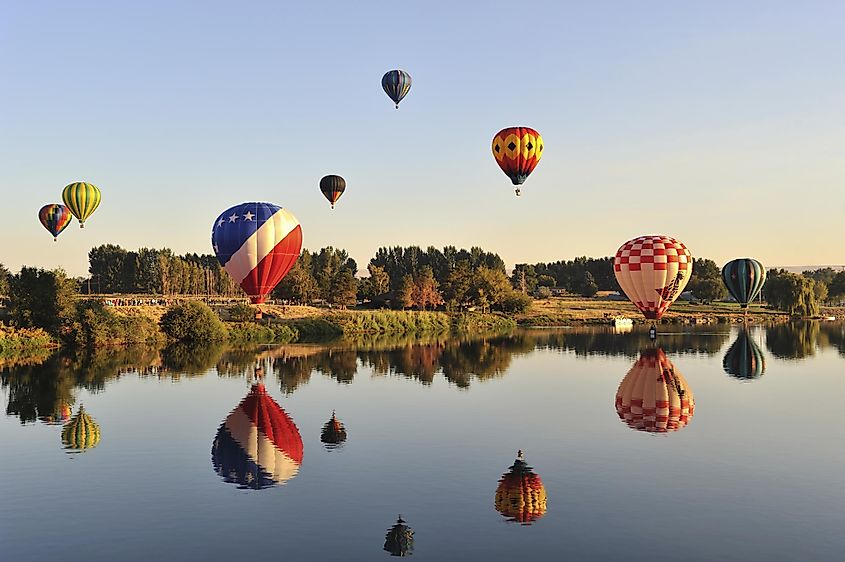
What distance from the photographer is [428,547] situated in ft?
47.5

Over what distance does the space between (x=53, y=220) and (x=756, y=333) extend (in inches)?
2342

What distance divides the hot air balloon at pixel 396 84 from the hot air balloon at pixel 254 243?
10.4 m

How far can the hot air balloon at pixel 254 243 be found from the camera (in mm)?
41938

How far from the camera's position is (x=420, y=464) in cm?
2081

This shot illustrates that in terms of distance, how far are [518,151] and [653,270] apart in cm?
904

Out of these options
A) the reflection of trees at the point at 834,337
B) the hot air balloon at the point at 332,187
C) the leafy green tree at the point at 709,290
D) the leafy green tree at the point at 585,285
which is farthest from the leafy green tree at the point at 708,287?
the hot air balloon at the point at 332,187

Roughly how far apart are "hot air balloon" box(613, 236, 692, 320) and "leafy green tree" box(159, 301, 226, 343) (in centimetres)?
2881

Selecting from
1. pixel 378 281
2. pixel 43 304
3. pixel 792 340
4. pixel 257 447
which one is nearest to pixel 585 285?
pixel 378 281

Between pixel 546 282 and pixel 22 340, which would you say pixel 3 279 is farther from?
pixel 546 282

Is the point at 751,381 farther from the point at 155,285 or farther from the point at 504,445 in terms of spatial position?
the point at 155,285

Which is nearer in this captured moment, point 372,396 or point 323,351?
point 372,396

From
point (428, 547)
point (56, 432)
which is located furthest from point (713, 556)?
point (56, 432)

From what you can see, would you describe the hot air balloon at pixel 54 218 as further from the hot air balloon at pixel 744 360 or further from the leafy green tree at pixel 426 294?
the hot air balloon at pixel 744 360

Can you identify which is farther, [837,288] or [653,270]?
[837,288]
